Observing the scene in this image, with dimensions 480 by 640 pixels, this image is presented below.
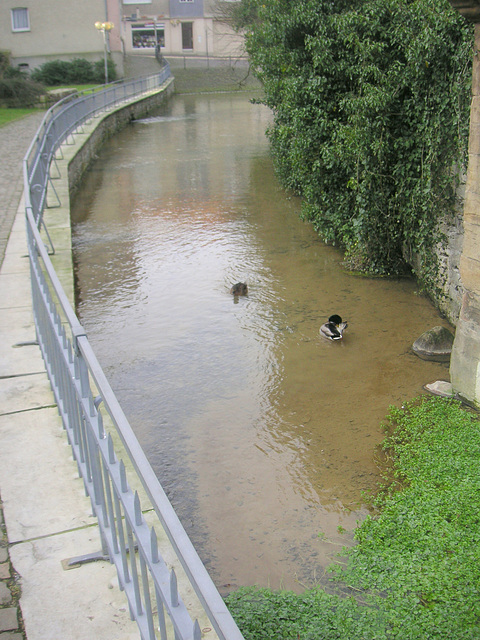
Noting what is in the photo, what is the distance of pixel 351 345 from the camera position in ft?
24.8

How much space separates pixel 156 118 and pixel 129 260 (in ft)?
69.3

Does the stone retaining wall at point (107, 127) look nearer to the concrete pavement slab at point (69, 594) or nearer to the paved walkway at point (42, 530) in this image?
the paved walkway at point (42, 530)

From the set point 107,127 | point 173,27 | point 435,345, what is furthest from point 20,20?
point 435,345

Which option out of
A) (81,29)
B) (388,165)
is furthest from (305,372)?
(81,29)

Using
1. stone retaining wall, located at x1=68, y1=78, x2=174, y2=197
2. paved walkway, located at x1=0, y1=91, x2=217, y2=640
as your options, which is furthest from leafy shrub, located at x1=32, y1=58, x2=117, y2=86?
paved walkway, located at x1=0, y1=91, x2=217, y2=640

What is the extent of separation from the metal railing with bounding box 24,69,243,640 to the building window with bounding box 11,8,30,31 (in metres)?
43.2

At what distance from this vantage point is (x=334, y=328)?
24.6 ft

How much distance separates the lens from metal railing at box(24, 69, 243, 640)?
203 centimetres

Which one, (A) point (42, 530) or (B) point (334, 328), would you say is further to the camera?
(B) point (334, 328)

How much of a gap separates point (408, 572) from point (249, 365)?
3.50 meters

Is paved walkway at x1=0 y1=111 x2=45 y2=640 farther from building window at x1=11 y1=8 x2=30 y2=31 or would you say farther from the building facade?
the building facade

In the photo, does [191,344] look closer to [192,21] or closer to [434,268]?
[434,268]

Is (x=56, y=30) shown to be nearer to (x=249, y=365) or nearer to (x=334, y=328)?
(x=334, y=328)

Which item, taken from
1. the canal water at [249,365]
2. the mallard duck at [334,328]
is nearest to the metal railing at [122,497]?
the canal water at [249,365]
